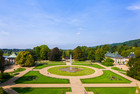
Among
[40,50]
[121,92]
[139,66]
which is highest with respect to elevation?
[40,50]

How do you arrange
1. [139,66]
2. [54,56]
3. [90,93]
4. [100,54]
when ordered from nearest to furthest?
[90,93] → [139,66] → [100,54] → [54,56]

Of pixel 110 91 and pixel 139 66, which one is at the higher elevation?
pixel 139 66

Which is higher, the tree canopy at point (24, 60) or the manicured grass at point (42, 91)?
the tree canopy at point (24, 60)

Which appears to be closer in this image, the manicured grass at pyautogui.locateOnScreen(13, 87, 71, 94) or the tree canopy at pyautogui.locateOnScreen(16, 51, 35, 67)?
the manicured grass at pyautogui.locateOnScreen(13, 87, 71, 94)

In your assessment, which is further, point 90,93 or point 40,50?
Result: point 40,50

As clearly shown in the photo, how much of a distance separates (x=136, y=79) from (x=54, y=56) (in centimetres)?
4465

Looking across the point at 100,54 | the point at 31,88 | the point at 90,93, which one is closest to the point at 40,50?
the point at 100,54

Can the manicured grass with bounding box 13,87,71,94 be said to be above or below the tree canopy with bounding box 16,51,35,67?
below

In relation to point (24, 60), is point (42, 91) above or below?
below

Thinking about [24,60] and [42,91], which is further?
[24,60]

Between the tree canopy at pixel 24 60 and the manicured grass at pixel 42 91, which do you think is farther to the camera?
the tree canopy at pixel 24 60

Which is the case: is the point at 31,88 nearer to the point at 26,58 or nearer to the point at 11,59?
the point at 26,58

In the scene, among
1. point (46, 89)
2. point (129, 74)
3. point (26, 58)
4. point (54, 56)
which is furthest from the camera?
point (54, 56)

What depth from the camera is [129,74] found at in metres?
29.0
